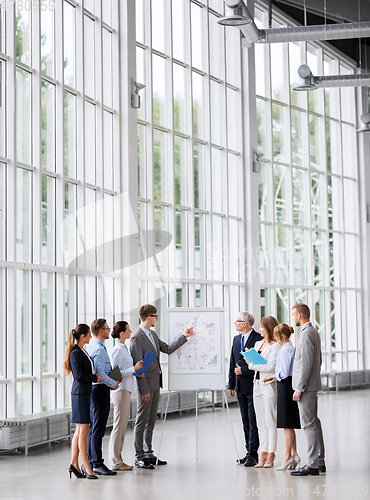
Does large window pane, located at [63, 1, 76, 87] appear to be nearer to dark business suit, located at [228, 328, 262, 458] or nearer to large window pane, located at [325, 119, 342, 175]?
dark business suit, located at [228, 328, 262, 458]

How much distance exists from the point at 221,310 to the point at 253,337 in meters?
0.81

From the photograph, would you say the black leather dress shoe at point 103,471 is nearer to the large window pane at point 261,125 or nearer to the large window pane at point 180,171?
the large window pane at point 180,171

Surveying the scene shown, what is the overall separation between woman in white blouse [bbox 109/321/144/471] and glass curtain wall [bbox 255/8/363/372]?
10.8m

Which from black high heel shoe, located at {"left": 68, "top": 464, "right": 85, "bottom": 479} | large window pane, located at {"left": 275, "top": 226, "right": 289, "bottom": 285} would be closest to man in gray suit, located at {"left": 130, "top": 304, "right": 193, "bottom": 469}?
black high heel shoe, located at {"left": 68, "top": 464, "right": 85, "bottom": 479}

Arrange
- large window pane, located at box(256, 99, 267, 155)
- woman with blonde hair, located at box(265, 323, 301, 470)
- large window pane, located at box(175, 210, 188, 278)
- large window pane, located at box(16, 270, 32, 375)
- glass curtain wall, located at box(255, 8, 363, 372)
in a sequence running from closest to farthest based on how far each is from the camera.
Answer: woman with blonde hair, located at box(265, 323, 301, 470), large window pane, located at box(16, 270, 32, 375), large window pane, located at box(175, 210, 188, 278), large window pane, located at box(256, 99, 267, 155), glass curtain wall, located at box(255, 8, 363, 372)

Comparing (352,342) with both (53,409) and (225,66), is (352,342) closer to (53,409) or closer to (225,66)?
(225,66)

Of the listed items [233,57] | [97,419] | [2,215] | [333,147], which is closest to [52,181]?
[2,215]

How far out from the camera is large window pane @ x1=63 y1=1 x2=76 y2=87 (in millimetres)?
11859

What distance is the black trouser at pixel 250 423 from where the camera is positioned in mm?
7664

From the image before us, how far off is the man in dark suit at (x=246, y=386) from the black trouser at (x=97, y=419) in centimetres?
144

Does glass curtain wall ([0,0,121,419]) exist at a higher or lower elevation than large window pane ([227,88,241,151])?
lower

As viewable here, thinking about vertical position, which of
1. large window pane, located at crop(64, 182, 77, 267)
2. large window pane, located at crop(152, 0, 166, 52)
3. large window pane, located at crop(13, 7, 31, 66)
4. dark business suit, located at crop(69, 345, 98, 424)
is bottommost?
dark business suit, located at crop(69, 345, 98, 424)

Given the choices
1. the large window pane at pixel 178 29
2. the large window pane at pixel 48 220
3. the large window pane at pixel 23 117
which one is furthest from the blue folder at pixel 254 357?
the large window pane at pixel 178 29

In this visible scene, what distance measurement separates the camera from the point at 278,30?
13781 mm
